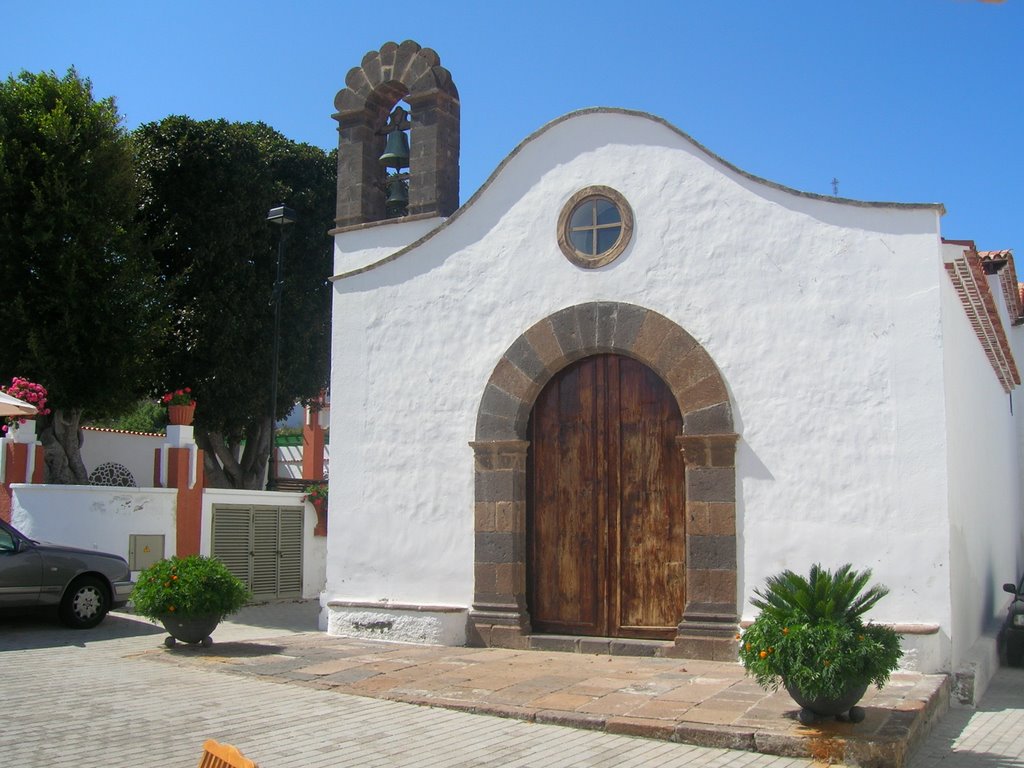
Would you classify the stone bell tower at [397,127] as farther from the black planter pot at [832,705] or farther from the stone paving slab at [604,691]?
the black planter pot at [832,705]

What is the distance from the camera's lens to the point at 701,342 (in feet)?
29.9

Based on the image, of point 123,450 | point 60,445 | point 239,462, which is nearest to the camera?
point 60,445

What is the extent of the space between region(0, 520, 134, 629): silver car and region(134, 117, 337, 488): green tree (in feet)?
21.4

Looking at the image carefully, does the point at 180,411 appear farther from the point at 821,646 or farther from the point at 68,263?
the point at 821,646

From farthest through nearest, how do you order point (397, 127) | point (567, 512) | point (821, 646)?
point (397, 127) → point (567, 512) → point (821, 646)

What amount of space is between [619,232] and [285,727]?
219 inches

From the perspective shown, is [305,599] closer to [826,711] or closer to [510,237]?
[510,237]

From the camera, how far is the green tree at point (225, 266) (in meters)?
17.8

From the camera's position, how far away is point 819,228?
8789 millimetres

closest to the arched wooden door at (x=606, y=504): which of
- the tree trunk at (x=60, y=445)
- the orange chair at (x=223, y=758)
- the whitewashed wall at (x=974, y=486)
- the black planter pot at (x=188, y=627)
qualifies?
the whitewashed wall at (x=974, y=486)

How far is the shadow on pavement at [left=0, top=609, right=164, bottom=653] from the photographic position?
9.96m

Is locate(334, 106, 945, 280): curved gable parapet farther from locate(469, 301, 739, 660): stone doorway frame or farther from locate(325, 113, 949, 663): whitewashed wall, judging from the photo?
locate(469, 301, 739, 660): stone doorway frame

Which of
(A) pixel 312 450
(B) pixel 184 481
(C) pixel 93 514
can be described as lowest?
(C) pixel 93 514

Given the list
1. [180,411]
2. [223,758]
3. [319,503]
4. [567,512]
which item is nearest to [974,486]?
[567,512]
